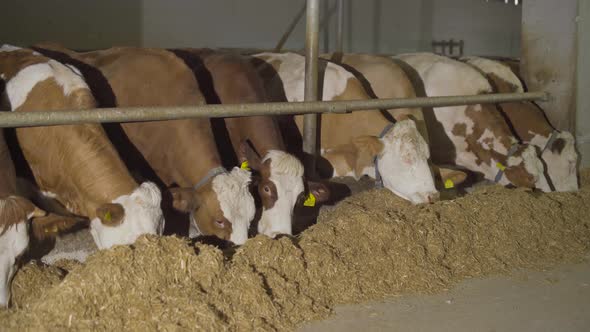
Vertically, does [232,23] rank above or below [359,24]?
below

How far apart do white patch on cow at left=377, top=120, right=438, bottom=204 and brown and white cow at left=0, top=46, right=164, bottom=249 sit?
2.52 meters

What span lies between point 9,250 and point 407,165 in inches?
135

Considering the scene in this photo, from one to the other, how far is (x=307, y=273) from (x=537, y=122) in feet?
16.5

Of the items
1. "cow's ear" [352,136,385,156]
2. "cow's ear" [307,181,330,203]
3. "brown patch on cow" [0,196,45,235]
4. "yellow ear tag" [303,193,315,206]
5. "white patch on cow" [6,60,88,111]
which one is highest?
"white patch on cow" [6,60,88,111]

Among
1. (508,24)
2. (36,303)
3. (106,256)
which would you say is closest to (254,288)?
(106,256)

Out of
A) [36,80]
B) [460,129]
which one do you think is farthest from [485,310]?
[460,129]

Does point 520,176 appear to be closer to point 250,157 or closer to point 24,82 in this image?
point 250,157

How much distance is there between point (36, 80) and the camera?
14.5 ft

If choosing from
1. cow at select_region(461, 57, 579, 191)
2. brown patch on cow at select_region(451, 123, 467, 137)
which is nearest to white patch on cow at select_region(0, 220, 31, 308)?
brown patch on cow at select_region(451, 123, 467, 137)

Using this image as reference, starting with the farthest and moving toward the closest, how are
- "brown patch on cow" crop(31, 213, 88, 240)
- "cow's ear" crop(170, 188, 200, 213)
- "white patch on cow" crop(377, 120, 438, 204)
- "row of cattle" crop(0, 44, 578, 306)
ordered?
"white patch on cow" crop(377, 120, 438, 204) < "cow's ear" crop(170, 188, 200, 213) < "row of cattle" crop(0, 44, 578, 306) < "brown patch on cow" crop(31, 213, 88, 240)

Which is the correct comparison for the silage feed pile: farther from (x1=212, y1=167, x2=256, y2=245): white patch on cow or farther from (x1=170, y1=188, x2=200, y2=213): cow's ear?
(x1=170, y1=188, x2=200, y2=213): cow's ear

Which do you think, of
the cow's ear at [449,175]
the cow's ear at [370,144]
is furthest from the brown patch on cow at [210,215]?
the cow's ear at [449,175]

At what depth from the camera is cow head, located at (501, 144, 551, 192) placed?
6652 millimetres

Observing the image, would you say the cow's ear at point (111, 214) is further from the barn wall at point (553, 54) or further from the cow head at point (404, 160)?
the barn wall at point (553, 54)
